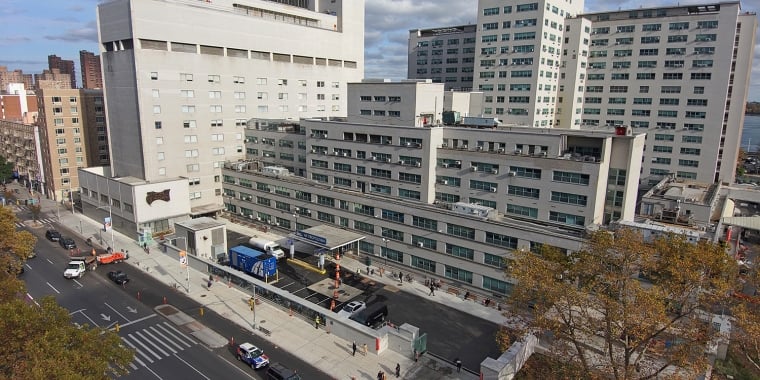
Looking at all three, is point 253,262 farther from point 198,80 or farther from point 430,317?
point 198,80

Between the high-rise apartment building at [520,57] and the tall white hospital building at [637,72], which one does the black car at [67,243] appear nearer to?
the tall white hospital building at [637,72]

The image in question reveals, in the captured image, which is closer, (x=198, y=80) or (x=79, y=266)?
(x=79, y=266)

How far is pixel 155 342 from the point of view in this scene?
→ 44969 mm

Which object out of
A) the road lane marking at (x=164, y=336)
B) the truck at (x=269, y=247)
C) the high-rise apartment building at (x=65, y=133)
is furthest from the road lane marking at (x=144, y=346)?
the high-rise apartment building at (x=65, y=133)

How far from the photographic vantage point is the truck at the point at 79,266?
60.2 metres

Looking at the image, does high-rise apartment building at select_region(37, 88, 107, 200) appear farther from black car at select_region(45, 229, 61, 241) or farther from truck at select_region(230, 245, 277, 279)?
truck at select_region(230, 245, 277, 279)

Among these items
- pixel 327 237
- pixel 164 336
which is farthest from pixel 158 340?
pixel 327 237

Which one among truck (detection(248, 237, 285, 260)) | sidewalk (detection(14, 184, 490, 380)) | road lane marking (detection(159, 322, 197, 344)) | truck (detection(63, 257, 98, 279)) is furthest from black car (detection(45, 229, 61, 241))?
road lane marking (detection(159, 322, 197, 344))

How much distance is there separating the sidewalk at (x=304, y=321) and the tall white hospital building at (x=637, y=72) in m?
62.3

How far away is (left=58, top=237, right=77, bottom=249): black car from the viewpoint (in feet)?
237

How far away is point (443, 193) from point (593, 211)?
67.3ft

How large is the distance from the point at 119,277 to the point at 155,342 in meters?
18.7

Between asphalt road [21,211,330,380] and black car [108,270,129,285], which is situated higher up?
black car [108,270,129,285]

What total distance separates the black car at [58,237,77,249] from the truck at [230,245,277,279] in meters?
29.3
